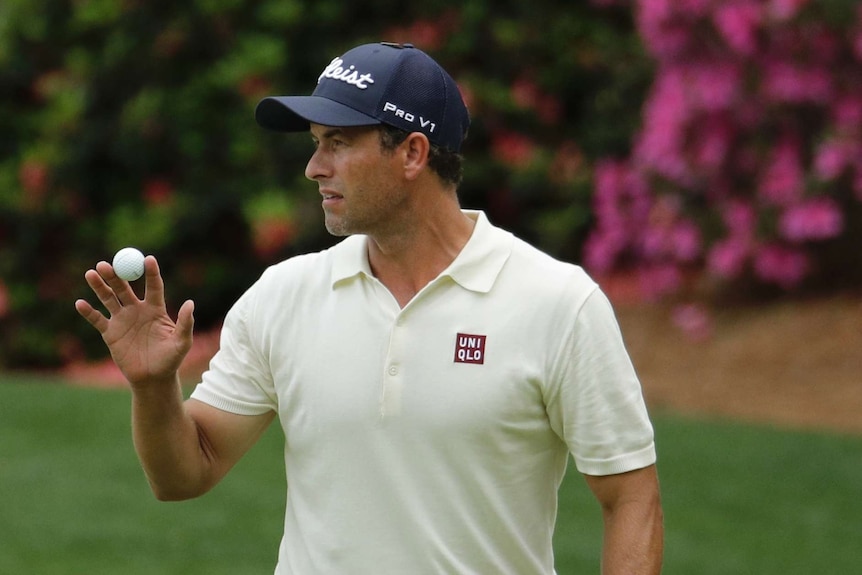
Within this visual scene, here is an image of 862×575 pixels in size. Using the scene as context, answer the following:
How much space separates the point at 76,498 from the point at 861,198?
5.03 metres

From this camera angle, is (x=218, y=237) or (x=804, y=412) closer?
(x=804, y=412)

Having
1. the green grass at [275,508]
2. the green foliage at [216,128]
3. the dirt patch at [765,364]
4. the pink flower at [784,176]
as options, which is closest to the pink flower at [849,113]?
the pink flower at [784,176]

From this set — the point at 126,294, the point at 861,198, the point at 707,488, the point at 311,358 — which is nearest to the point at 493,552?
the point at 311,358

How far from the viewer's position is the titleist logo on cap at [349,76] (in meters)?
3.49

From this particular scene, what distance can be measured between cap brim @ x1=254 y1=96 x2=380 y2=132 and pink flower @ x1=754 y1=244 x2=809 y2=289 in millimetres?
6617

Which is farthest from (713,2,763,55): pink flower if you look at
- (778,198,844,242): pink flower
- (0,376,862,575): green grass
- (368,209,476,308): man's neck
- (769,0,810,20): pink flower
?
(368,209,476,308): man's neck

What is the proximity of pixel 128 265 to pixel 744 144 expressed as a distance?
6.93 meters

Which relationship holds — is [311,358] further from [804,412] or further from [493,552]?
[804,412]

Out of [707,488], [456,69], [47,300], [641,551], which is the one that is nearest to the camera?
[641,551]

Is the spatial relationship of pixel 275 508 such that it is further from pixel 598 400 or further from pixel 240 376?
pixel 598 400

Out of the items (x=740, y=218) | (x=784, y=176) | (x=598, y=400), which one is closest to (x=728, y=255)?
(x=740, y=218)

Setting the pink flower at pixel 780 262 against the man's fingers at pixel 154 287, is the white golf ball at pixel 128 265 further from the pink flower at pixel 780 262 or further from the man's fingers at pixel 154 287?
the pink flower at pixel 780 262

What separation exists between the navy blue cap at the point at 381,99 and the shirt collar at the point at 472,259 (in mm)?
246

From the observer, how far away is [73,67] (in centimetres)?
1205
